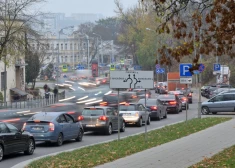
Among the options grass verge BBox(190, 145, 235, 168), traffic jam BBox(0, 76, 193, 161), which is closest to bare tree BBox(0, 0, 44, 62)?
traffic jam BBox(0, 76, 193, 161)

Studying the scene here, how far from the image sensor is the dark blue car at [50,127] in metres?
23.2

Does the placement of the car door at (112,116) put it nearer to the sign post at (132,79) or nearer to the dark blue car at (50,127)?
the dark blue car at (50,127)

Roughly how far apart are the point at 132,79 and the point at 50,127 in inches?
167

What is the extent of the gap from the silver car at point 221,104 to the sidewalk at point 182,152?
53.0ft

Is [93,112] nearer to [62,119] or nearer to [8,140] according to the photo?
[62,119]

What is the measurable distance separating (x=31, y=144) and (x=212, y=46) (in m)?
10.2

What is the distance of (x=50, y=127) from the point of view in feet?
76.4

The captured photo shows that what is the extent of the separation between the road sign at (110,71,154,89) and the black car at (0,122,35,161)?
3676 millimetres

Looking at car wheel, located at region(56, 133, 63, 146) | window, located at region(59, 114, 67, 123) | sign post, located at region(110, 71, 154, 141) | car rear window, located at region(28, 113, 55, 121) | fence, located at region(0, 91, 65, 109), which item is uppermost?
sign post, located at region(110, 71, 154, 141)

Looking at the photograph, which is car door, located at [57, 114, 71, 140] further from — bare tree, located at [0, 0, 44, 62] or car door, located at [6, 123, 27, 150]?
bare tree, located at [0, 0, 44, 62]

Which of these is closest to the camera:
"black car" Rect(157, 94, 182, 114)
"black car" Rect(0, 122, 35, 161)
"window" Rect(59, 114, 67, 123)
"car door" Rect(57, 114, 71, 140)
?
"black car" Rect(0, 122, 35, 161)

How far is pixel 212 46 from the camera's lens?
12.8m

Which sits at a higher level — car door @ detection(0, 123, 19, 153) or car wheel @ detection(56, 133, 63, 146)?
car door @ detection(0, 123, 19, 153)

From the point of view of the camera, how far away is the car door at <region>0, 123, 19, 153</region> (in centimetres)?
1914
